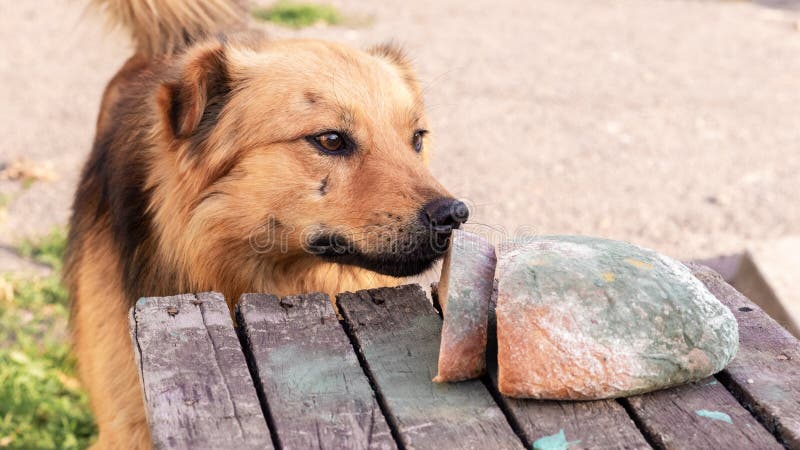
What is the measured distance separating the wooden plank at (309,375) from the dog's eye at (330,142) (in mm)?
579

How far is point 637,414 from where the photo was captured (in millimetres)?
1819

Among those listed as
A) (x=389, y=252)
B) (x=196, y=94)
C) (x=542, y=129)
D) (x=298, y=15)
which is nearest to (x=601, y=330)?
(x=389, y=252)

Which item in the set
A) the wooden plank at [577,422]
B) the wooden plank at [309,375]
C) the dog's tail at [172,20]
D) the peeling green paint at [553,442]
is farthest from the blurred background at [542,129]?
the peeling green paint at [553,442]

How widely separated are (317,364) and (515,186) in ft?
13.5

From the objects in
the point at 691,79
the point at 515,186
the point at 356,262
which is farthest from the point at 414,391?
the point at 691,79

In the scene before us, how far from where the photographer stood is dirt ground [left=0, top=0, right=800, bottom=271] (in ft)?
18.2

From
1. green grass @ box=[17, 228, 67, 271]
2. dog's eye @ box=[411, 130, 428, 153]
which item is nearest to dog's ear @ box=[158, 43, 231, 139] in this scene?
dog's eye @ box=[411, 130, 428, 153]

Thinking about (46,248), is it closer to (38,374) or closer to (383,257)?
(38,374)

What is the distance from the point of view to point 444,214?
2.43 meters

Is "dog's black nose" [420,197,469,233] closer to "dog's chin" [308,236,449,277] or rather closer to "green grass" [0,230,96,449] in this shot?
"dog's chin" [308,236,449,277]

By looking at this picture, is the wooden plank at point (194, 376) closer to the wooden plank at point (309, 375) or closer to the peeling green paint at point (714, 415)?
the wooden plank at point (309, 375)

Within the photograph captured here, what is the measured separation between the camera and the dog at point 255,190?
254 cm

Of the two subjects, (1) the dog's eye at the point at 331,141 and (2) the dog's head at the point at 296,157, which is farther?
(1) the dog's eye at the point at 331,141

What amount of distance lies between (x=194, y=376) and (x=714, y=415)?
3.61 feet
